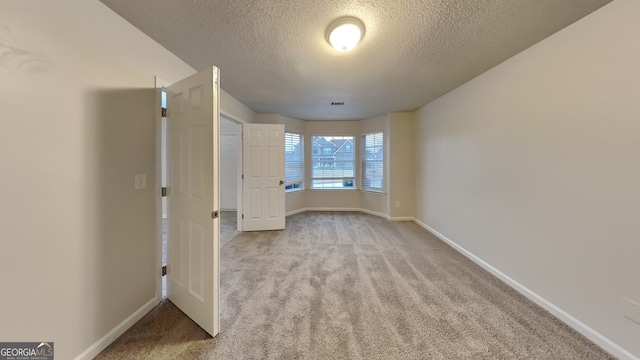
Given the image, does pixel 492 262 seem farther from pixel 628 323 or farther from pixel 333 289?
pixel 333 289

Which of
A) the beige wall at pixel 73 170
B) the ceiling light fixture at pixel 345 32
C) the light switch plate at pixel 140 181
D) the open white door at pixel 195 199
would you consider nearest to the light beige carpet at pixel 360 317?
the open white door at pixel 195 199

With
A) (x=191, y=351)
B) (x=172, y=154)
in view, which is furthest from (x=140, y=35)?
(x=191, y=351)

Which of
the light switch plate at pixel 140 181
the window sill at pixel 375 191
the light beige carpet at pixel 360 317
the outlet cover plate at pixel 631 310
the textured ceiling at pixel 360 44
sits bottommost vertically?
the light beige carpet at pixel 360 317

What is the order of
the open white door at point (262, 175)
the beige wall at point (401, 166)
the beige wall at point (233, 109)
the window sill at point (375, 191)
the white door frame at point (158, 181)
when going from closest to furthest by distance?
the white door frame at point (158, 181), the beige wall at point (233, 109), the open white door at point (262, 175), the beige wall at point (401, 166), the window sill at point (375, 191)

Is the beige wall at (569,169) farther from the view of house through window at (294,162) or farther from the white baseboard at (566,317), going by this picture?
the view of house through window at (294,162)

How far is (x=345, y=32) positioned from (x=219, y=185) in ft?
4.94

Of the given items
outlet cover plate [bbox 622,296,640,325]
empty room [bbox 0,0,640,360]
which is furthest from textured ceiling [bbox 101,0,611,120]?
outlet cover plate [bbox 622,296,640,325]

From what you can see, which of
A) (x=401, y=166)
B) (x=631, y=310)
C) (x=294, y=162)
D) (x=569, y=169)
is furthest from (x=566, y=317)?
(x=294, y=162)

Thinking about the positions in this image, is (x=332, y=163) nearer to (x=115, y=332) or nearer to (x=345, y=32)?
(x=345, y=32)

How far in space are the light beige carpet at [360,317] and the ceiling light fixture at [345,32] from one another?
7.27 ft

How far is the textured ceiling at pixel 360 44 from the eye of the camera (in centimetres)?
151

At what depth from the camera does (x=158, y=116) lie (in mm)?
1896

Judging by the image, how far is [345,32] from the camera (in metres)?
1.69

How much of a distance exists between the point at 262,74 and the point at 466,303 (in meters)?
3.16
